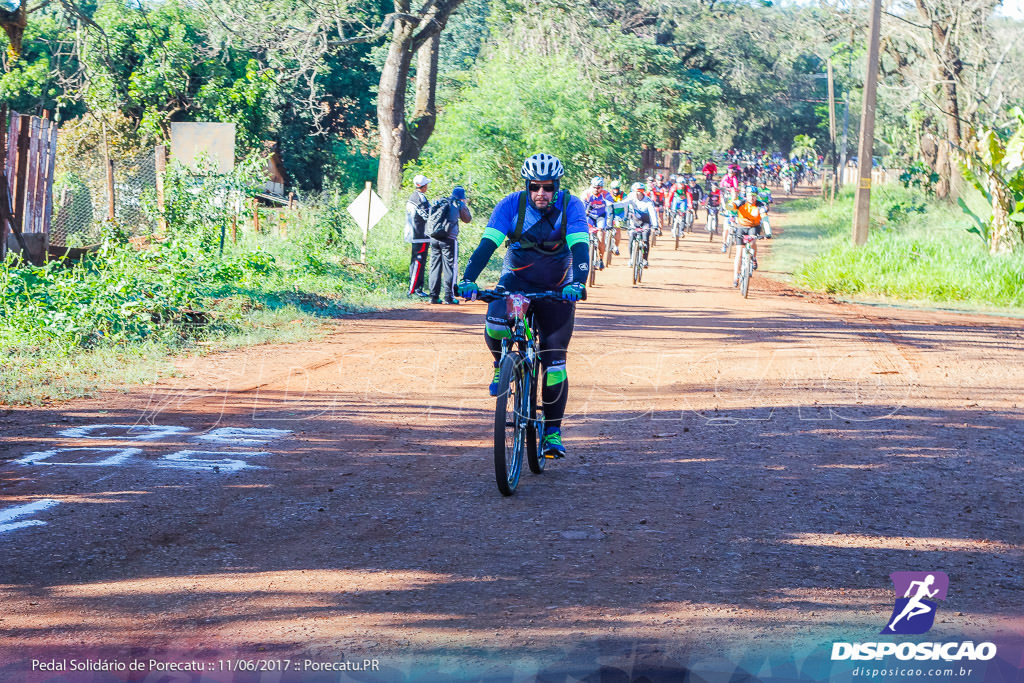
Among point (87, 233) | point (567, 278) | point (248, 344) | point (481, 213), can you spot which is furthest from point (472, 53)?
point (567, 278)

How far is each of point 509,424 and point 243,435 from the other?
8.92 feet

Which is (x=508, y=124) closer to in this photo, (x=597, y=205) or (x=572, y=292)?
(x=597, y=205)

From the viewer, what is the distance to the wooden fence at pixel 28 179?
13886 mm

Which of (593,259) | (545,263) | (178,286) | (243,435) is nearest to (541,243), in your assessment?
(545,263)

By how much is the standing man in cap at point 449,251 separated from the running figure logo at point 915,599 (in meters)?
12.4

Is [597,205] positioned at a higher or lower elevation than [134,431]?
higher

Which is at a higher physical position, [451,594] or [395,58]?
[395,58]

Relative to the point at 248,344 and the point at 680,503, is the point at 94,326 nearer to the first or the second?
the point at 248,344

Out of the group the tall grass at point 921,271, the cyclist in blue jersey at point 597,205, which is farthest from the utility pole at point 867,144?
the cyclist in blue jersey at point 597,205

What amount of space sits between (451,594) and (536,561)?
0.64 metres

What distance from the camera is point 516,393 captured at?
6883 millimetres

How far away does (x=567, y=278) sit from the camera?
734 cm

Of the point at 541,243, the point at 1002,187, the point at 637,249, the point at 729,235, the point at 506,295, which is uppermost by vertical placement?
the point at 1002,187

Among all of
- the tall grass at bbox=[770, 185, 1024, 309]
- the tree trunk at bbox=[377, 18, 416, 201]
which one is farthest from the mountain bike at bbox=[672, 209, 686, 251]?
the tree trunk at bbox=[377, 18, 416, 201]
